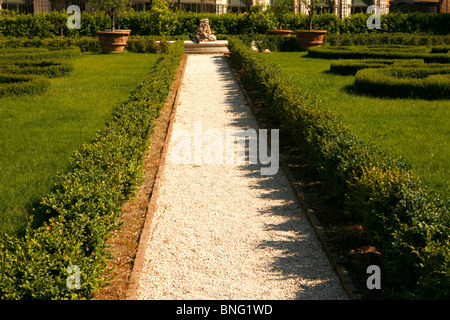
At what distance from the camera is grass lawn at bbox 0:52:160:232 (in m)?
6.86

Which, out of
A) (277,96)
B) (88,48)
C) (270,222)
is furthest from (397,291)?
(88,48)

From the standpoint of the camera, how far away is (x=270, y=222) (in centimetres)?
668

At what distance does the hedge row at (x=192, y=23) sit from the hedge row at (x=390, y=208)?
76.6ft

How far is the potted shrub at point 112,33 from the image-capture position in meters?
24.5

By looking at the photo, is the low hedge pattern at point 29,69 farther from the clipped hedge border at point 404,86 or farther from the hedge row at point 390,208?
the clipped hedge border at point 404,86

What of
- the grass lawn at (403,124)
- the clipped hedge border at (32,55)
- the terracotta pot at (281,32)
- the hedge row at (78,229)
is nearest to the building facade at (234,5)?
the terracotta pot at (281,32)

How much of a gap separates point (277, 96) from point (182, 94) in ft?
14.9

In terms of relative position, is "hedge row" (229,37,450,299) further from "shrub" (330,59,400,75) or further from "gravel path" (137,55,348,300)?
→ "shrub" (330,59,400,75)

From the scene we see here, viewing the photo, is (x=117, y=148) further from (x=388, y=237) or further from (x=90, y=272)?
(x=388, y=237)

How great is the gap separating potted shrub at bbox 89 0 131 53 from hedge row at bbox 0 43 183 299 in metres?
17.4

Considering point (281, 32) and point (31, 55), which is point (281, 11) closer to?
point (281, 32)

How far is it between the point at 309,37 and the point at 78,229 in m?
23.9

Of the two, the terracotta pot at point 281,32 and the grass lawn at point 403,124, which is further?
the terracotta pot at point 281,32

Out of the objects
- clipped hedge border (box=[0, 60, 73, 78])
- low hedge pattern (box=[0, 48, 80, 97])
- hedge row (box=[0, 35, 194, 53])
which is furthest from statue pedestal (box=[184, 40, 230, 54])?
clipped hedge border (box=[0, 60, 73, 78])
